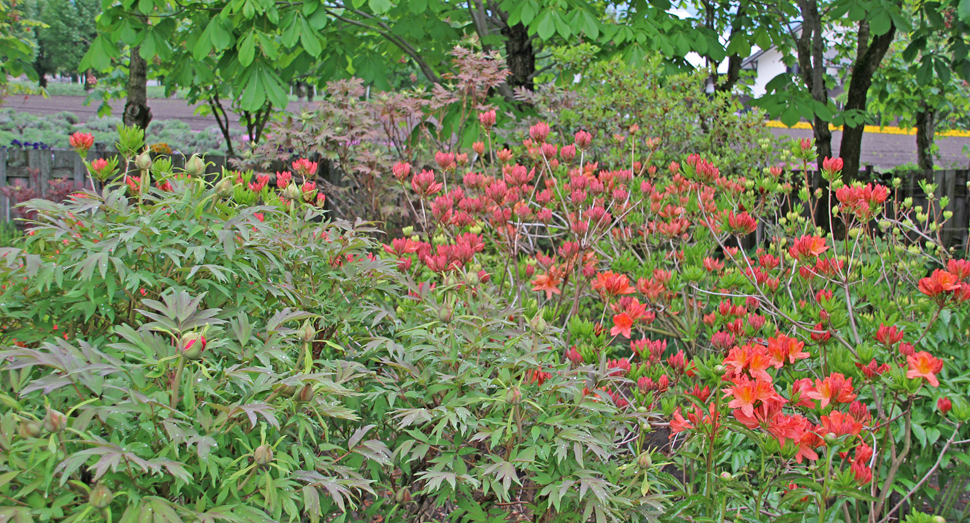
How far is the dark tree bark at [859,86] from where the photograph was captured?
20.4 ft

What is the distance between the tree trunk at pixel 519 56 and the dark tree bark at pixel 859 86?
317 centimetres

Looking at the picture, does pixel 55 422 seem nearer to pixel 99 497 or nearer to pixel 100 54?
pixel 99 497

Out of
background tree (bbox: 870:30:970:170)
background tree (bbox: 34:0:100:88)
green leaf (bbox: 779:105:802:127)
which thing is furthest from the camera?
background tree (bbox: 34:0:100:88)

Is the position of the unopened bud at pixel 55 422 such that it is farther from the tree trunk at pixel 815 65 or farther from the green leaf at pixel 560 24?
the tree trunk at pixel 815 65

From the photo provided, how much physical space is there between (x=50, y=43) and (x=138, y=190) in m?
50.6

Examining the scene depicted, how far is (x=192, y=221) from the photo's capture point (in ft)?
4.67

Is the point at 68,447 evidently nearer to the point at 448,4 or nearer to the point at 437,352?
the point at 437,352

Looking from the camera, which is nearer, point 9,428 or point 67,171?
point 9,428

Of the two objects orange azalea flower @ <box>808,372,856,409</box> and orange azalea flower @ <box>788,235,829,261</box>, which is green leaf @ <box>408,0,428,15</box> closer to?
orange azalea flower @ <box>788,235,829,261</box>

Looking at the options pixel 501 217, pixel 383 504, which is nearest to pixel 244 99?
pixel 501 217

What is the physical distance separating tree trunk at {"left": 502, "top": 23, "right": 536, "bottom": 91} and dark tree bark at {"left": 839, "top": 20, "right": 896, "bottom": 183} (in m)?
3.17

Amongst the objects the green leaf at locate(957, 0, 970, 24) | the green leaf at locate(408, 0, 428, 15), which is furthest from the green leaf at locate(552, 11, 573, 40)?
the green leaf at locate(957, 0, 970, 24)

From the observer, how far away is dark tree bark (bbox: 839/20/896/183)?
6.21 metres

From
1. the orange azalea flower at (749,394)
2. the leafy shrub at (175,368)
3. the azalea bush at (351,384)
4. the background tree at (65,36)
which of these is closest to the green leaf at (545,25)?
the azalea bush at (351,384)
